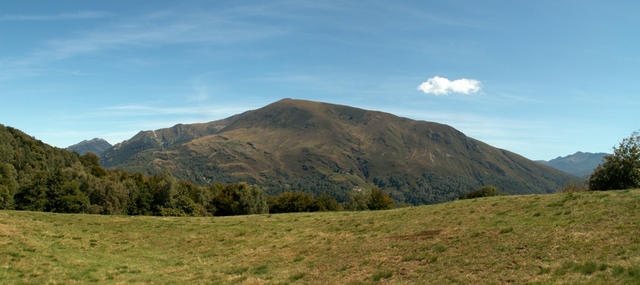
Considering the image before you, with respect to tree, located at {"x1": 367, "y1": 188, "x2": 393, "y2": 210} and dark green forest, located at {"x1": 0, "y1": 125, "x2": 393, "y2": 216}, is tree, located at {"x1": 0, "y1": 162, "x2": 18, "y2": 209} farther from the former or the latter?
tree, located at {"x1": 367, "y1": 188, "x2": 393, "y2": 210}

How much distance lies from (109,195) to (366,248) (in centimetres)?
8019

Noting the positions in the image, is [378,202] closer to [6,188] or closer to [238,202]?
[238,202]

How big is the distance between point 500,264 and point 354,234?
601 inches

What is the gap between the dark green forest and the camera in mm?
69688

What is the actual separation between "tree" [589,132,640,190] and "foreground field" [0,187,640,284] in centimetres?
2112

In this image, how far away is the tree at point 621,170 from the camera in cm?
4197

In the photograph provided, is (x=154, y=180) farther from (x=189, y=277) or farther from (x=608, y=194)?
(x=608, y=194)

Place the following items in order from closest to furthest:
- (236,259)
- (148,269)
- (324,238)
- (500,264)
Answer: (500,264) < (148,269) < (236,259) < (324,238)

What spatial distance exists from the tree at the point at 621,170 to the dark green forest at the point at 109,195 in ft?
222

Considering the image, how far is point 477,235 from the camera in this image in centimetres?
2217

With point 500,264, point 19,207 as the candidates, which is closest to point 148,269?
point 500,264

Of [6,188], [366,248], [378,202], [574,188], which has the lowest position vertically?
[378,202]

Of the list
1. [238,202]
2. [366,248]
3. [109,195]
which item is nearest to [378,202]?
[238,202]

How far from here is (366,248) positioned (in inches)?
956
